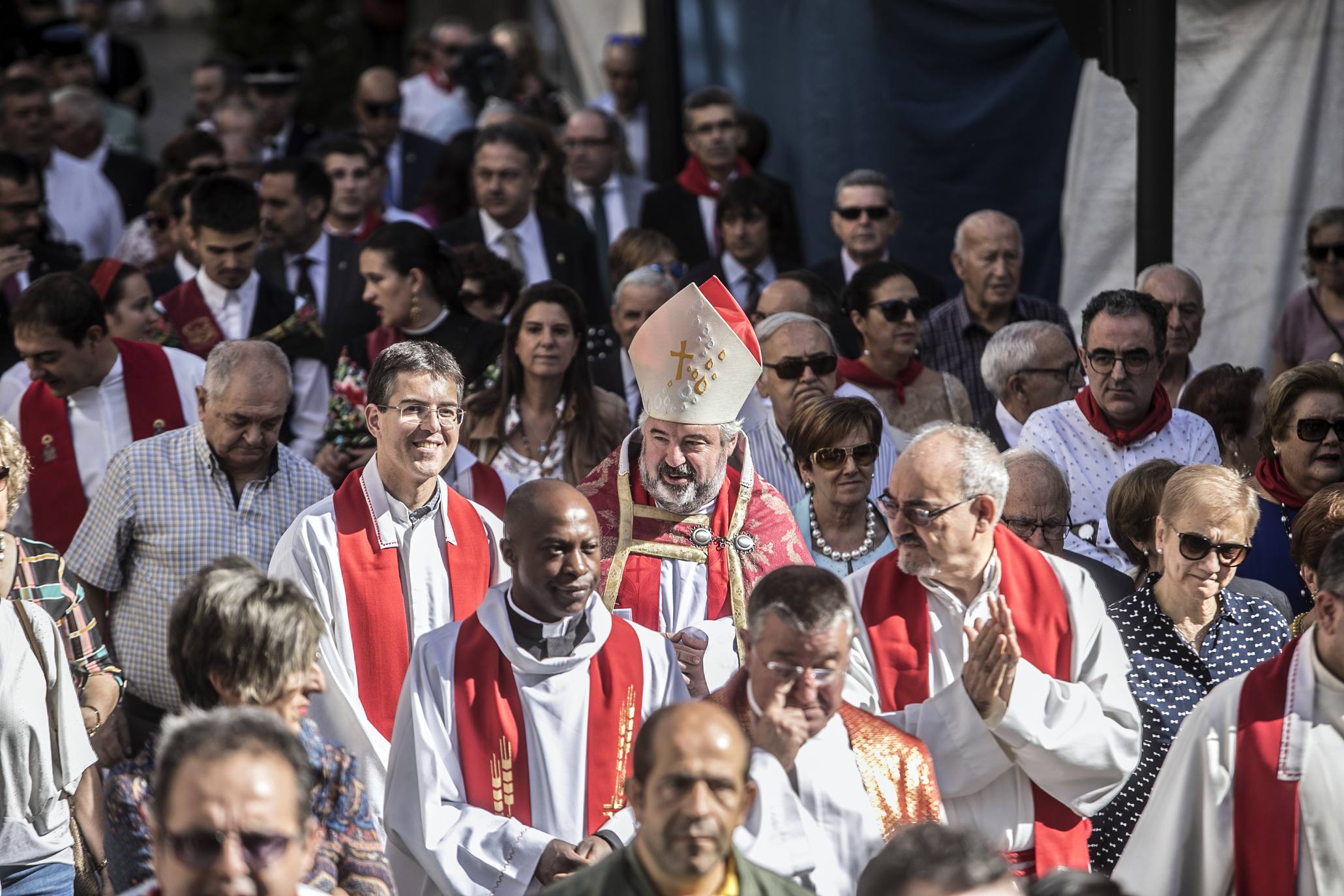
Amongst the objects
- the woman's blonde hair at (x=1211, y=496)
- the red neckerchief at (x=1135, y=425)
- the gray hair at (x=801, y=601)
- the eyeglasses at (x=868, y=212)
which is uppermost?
the eyeglasses at (x=868, y=212)

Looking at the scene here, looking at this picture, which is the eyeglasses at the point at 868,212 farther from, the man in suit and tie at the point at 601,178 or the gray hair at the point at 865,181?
the man in suit and tie at the point at 601,178

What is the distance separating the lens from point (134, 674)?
19.5ft

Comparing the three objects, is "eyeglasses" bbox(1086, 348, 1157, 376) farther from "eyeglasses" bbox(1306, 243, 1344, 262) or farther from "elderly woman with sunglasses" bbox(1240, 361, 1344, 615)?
"eyeglasses" bbox(1306, 243, 1344, 262)

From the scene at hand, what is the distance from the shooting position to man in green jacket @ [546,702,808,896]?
3.65m

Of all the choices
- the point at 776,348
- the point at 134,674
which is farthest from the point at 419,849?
the point at 776,348

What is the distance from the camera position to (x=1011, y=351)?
283 inches

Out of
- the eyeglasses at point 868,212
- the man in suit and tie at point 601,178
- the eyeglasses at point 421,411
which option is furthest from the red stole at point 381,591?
the man in suit and tie at point 601,178

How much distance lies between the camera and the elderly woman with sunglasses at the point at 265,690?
395 cm

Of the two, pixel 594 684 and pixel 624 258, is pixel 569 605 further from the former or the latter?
pixel 624 258

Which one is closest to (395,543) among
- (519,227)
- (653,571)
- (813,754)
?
(653,571)

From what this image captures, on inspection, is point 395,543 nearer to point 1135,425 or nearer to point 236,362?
point 236,362

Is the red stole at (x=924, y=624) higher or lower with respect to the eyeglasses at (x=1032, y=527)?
lower

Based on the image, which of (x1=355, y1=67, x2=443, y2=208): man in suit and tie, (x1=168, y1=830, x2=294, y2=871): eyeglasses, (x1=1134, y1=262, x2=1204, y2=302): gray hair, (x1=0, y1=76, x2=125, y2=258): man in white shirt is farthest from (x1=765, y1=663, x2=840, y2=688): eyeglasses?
(x1=355, y1=67, x2=443, y2=208): man in suit and tie

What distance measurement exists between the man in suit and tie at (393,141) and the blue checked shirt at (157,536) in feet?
19.2
